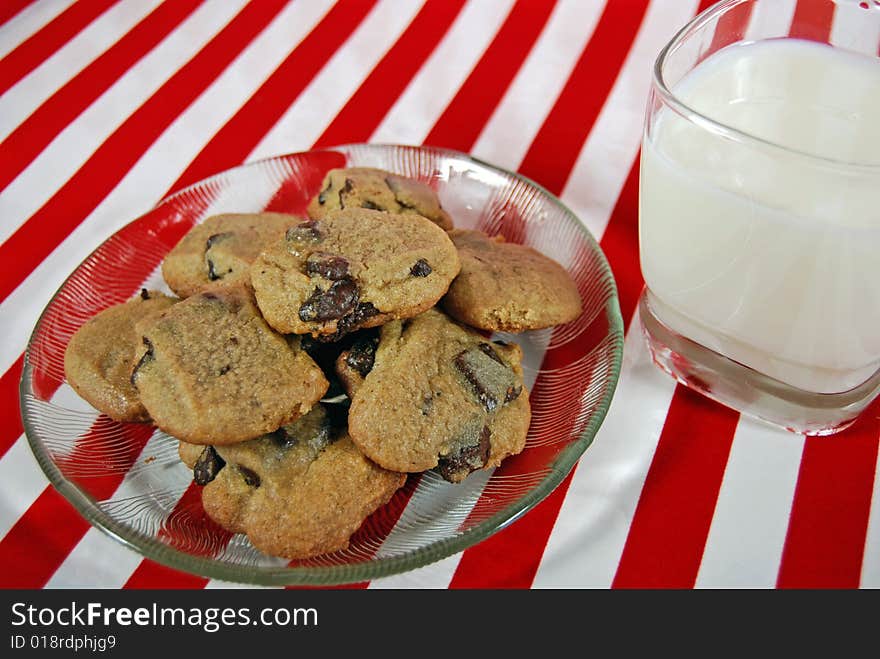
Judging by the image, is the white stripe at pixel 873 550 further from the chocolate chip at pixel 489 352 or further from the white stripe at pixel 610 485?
the chocolate chip at pixel 489 352

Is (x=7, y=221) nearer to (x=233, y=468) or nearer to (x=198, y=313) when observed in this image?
(x=198, y=313)

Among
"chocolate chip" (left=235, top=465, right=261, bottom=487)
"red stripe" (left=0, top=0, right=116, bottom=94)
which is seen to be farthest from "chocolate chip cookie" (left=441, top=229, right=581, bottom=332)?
"red stripe" (left=0, top=0, right=116, bottom=94)

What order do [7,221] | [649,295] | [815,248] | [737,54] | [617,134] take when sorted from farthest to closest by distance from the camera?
Answer: [617,134]
[7,221]
[649,295]
[737,54]
[815,248]

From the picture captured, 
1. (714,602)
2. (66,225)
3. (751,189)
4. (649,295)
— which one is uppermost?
(751,189)

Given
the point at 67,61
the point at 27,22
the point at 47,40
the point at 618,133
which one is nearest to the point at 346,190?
the point at 618,133

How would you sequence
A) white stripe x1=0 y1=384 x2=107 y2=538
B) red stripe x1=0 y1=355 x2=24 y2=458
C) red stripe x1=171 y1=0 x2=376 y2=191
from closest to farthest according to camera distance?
white stripe x1=0 y1=384 x2=107 y2=538, red stripe x1=0 y1=355 x2=24 y2=458, red stripe x1=171 y1=0 x2=376 y2=191

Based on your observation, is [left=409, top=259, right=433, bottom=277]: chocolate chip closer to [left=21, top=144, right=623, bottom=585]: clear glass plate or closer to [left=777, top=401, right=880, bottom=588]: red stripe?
[left=21, top=144, right=623, bottom=585]: clear glass plate

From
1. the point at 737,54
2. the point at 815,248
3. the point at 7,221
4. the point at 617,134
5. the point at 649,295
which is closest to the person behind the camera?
the point at 815,248

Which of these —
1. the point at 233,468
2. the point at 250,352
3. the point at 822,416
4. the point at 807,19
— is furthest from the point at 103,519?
the point at 807,19
